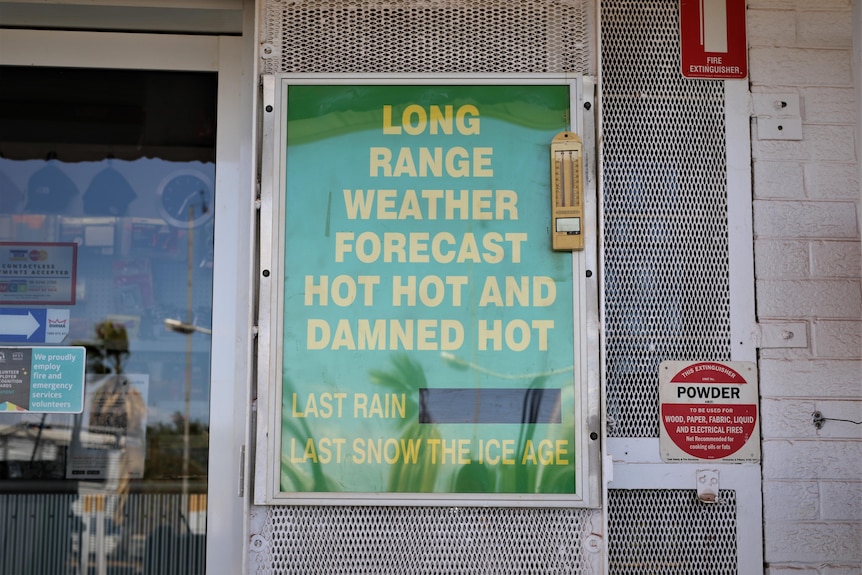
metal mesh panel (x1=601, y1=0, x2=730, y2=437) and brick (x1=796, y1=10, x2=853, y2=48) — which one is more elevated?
brick (x1=796, y1=10, x2=853, y2=48)

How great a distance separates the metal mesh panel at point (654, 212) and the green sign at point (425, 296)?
24 centimetres

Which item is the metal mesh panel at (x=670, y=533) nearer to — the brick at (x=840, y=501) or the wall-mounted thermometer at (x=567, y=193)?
the brick at (x=840, y=501)

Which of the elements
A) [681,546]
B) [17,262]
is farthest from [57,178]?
[681,546]

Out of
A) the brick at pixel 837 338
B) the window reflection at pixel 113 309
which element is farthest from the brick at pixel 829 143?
the window reflection at pixel 113 309

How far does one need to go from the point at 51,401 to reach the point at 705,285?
227 cm

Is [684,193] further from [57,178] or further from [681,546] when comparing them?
[57,178]

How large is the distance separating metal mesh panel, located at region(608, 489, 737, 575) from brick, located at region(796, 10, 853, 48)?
1.60m

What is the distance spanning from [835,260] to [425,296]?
141 cm

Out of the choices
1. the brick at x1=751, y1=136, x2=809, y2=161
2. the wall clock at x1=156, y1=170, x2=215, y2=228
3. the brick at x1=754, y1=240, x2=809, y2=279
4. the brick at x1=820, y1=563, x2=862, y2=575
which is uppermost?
the brick at x1=751, y1=136, x2=809, y2=161

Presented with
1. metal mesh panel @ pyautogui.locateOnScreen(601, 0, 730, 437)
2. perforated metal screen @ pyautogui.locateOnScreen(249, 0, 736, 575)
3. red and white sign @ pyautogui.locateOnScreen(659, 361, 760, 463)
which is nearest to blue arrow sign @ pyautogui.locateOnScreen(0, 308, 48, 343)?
perforated metal screen @ pyautogui.locateOnScreen(249, 0, 736, 575)

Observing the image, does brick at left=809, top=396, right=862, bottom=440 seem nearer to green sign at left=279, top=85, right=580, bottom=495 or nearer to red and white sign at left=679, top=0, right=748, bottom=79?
green sign at left=279, top=85, right=580, bottom=495

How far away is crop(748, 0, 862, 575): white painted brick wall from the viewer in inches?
119

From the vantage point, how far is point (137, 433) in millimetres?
3176

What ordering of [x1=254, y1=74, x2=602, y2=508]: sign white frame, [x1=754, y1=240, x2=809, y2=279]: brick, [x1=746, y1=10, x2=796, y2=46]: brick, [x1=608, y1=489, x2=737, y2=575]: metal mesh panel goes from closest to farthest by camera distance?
[x1=254, y1=74, x2=602, y2=508]: sign white frame < [x1=608, y1=489, x2=737, y2=575]: metal mesh panel < [x1=754, y1=240, x2=809, y2=279]: brick < [x1=746, y1=10, x2=796, y2=46]: brick
